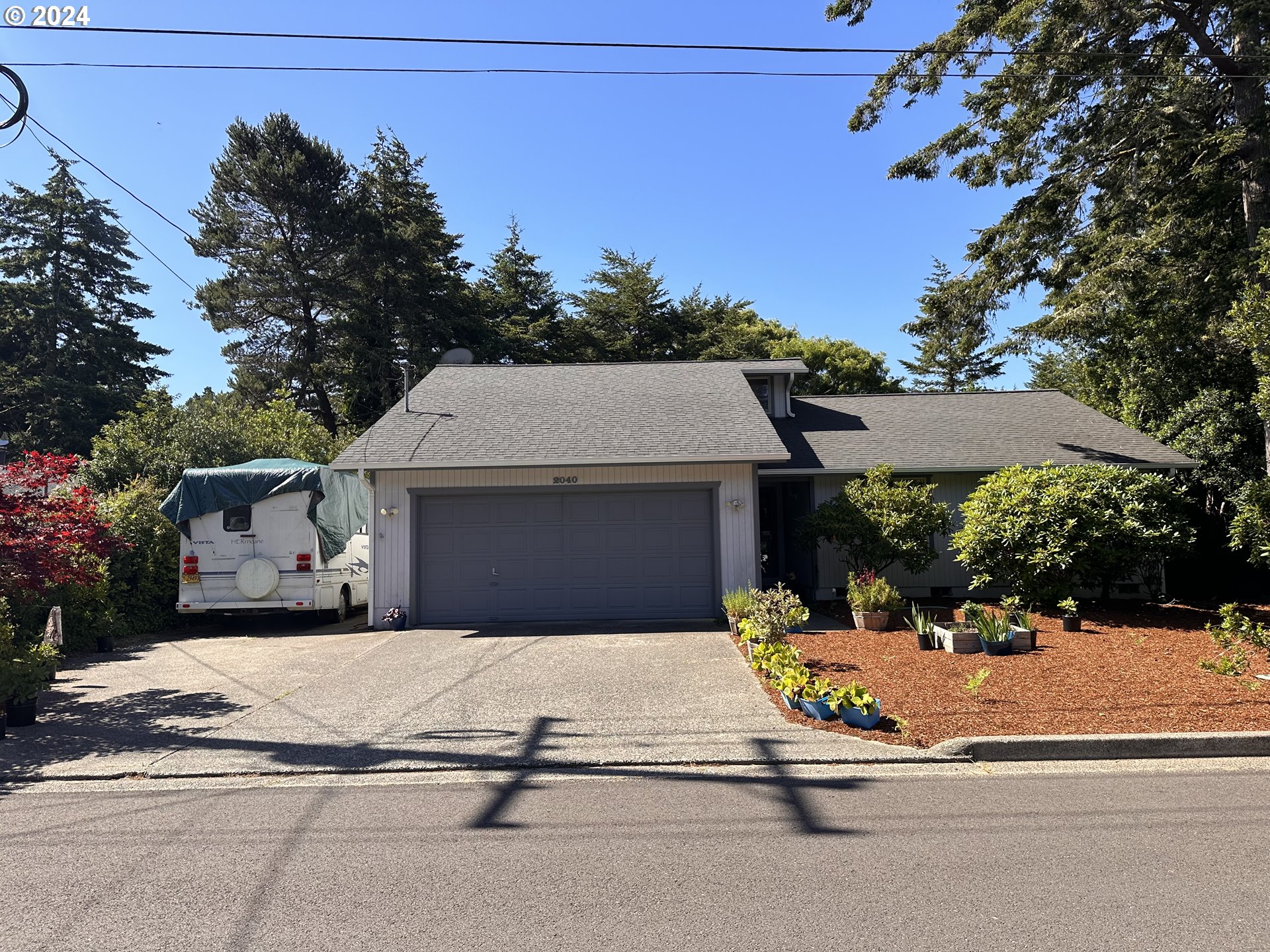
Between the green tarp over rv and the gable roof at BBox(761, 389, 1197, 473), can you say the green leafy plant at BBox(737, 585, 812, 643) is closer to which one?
the gable roof at BBox(761, 389, 1197, 473)

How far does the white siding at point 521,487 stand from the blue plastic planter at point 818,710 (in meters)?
6.39

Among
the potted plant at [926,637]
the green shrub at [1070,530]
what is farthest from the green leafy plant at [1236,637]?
the green shrub at [1070,530]

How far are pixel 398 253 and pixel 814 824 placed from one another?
1269 inches

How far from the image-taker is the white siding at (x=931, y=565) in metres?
15.2

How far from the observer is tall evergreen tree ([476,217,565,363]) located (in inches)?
1416

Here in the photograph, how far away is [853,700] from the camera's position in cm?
656

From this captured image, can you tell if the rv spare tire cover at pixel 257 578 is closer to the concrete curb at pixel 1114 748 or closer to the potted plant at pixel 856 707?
the potted plant at pixel 856 707

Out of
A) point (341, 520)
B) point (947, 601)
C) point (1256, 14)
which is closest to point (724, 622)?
point (947, 601)

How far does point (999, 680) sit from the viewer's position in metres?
7.88

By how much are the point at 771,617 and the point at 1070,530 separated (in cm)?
473

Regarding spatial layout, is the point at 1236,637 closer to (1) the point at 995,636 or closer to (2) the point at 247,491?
(1) the point at 995,636

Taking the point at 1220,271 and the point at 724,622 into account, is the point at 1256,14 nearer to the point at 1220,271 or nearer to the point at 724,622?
the point at 1220,271

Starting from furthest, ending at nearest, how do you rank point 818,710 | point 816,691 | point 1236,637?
point 1236,637 → point 816,691 → point 818,710

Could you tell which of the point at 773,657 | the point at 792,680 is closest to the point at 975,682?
the point at 792,680
